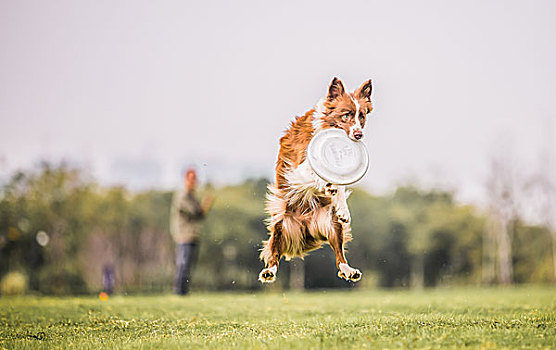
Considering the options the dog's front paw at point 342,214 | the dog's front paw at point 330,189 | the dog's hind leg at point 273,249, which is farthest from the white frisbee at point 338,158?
the dog's hind leg at point 273,249

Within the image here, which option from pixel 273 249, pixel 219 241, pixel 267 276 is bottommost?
pixel 267 276

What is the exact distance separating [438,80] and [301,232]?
17.8 metres

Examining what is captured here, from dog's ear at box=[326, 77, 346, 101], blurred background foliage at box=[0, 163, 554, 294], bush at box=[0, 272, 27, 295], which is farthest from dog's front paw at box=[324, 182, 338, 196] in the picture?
bush at box=[0, 272, 27, 295]

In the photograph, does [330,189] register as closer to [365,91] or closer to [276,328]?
[365,91]

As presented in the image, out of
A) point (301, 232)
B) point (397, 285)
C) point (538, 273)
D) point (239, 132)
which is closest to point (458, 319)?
point (301, 232)

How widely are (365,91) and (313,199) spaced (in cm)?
136

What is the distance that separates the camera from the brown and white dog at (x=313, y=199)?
687cm

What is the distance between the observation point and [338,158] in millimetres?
6664

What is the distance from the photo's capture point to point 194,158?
2448cm

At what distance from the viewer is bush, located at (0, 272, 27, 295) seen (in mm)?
18203

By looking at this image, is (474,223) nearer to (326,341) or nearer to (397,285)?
(397,285)

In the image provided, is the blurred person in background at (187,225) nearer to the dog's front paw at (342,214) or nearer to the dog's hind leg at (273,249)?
the dog's hind leg at (273,249)

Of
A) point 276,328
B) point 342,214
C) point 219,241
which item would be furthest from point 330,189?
point 219,241

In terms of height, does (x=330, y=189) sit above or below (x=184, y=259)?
above
